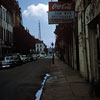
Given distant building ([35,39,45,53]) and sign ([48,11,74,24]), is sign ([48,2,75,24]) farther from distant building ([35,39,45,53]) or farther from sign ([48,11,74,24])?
distant building ([35,39,45,53])

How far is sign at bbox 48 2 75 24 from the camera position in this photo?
13219 millimetres

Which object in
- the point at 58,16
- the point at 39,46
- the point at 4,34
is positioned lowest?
the point at 58,16

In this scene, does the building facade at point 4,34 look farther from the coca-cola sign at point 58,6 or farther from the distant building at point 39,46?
the distant building at point 39,46

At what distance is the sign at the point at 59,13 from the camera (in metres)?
13.2

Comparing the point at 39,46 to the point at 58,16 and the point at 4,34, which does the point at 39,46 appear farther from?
the point at 58,16

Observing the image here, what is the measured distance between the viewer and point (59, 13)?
43.4 ft

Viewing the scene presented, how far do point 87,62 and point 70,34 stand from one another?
895cm

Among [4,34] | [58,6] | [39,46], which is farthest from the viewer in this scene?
[39,46]

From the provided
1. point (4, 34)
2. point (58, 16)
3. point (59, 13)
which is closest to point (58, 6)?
point (59, 13)

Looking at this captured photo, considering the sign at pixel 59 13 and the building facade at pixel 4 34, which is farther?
the building facade at pixel 4 34

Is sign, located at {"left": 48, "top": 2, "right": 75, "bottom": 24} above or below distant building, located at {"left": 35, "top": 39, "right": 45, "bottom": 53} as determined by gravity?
below

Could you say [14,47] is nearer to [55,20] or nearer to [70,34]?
[70,34]

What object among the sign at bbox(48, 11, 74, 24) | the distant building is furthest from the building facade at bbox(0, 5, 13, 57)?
the distant building

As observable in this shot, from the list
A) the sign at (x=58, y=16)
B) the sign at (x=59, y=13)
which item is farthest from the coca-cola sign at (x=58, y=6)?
the sign at (x=58, y=16)
